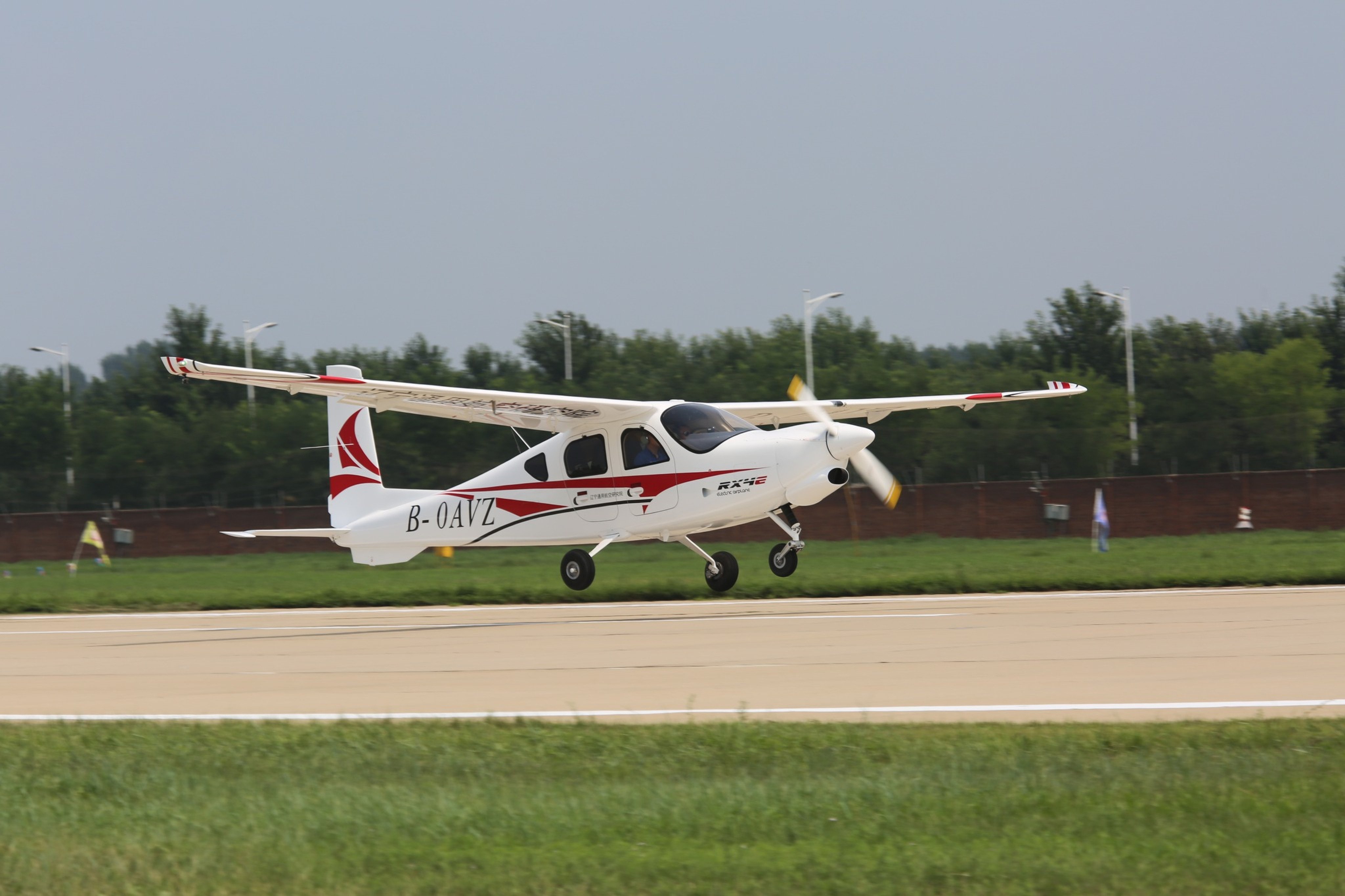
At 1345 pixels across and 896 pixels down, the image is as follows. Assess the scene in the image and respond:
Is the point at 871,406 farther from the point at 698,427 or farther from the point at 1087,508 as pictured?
the point at 1087,508

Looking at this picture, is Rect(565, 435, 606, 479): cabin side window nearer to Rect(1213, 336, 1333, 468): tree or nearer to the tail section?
the tail section

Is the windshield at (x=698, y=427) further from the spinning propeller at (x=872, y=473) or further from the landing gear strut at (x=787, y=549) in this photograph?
the landing gear strut at (x=787, y=549)

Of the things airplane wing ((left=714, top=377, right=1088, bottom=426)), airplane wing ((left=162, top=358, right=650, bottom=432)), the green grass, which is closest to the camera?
the green grass

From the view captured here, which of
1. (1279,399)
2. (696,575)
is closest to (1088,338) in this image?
(1279,399)

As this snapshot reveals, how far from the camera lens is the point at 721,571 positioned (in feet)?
69.6

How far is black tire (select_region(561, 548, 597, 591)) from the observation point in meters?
21.6

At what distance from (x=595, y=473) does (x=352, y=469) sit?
4844mm

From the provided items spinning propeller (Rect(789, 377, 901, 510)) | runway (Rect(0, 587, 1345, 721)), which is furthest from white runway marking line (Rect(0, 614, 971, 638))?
spinning propeller (Rect(789, 377, 901, 510))

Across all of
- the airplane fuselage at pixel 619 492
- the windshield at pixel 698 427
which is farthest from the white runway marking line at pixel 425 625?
the windshield at pixel 698 427

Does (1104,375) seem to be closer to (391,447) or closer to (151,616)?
(391,447)

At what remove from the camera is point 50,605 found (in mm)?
24312

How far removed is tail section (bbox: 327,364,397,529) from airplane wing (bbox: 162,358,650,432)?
1746 mm

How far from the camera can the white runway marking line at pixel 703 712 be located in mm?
9102

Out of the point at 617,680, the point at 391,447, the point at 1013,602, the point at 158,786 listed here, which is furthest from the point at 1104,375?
the point at 158,786
